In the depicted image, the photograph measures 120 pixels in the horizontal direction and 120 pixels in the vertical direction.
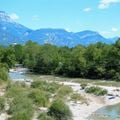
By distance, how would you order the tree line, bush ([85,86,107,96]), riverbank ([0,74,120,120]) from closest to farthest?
riverbank ([0,74,120,120]) < bush ([85,86,107,96]) < the tree line

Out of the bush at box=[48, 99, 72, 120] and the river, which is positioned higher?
the bush at box=[48, 99, 72, 120]

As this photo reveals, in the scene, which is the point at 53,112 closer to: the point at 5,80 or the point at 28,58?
the point at 5,80

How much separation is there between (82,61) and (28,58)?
39198 mm

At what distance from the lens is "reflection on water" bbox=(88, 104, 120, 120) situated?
39681mm

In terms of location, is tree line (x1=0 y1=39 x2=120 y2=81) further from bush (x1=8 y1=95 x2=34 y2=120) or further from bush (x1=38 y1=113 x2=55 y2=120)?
bush (x1=38 y1=113 x2=55 y2=120)

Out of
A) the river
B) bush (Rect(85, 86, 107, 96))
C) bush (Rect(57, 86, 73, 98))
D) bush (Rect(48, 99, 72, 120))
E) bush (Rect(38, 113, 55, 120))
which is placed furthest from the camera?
bush (Rect(85, 86, 107, 96))

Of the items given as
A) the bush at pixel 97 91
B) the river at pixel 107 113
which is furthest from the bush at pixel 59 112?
the bush at pixel 97 91

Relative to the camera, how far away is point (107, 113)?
43062 millimetres

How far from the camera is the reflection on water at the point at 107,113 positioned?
39.7 m

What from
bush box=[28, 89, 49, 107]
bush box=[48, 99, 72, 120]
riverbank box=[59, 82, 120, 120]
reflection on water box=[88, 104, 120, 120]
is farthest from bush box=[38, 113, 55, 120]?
bush box=[28, 89, 49, 107]

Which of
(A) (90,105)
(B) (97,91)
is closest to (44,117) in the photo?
(A) (90,105)

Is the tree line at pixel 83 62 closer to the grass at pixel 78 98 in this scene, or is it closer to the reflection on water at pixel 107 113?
the grass at pixel 78 98

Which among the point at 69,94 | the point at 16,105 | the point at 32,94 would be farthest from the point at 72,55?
the point at 16,105

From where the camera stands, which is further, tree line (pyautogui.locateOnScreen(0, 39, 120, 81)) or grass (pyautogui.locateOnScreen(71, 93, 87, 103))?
tree line (pyautogui.locateOnScreen(0, 39, 120, 81))
